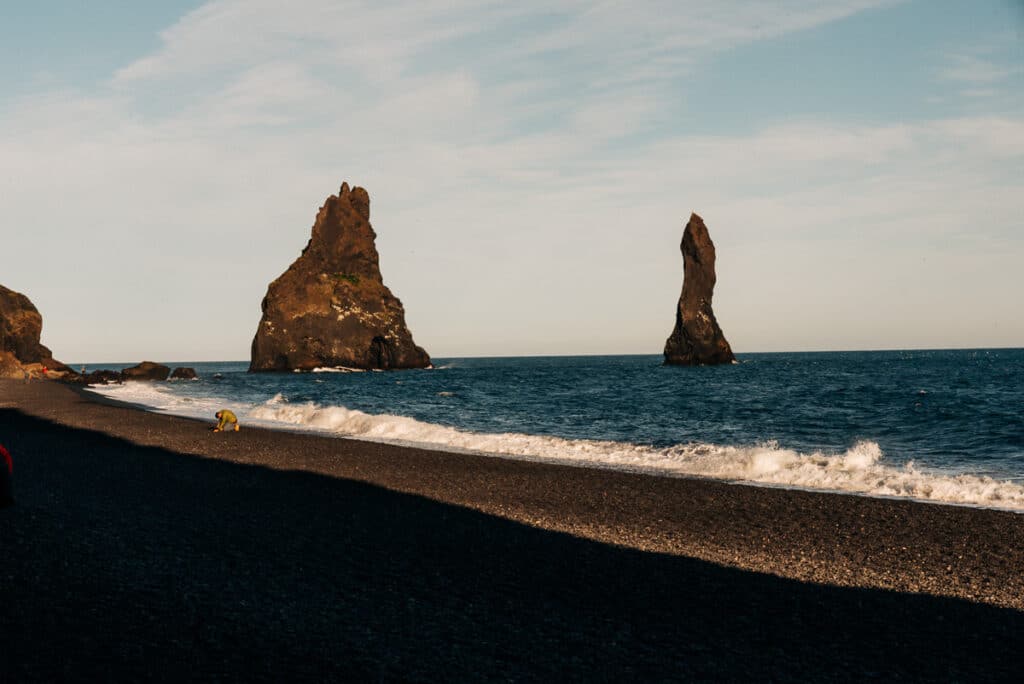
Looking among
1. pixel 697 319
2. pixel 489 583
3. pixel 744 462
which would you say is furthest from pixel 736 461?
pixel 697 319

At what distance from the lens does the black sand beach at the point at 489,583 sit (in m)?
6.81

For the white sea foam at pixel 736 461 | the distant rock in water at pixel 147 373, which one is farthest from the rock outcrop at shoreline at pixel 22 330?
the white sea foam at pixel 736 461

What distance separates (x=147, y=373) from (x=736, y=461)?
10287 cm

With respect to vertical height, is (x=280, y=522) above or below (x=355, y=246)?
below

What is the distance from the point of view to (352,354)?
141 metres

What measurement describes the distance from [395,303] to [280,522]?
143 metres

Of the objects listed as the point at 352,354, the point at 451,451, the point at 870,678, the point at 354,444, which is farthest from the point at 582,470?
the point at 352,354

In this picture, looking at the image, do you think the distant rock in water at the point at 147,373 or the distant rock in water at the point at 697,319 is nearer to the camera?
the distant rock in water at the point at 147,373

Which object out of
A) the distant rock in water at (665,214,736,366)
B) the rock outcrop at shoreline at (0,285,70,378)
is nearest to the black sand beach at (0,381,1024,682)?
the rock outcrop at shoreline at (0,285,70,378)

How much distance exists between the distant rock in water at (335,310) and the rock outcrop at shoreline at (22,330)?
3611cm

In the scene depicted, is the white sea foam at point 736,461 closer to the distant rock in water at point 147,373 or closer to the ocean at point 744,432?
the ocean at point 744,432

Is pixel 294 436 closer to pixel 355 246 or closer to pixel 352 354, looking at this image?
pixel 352 354

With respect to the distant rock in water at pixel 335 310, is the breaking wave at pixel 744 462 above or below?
below

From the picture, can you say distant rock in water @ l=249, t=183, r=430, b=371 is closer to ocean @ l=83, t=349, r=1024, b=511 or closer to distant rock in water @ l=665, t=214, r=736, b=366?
distant rock in water @ l=665, t=214, r=736, b=366
